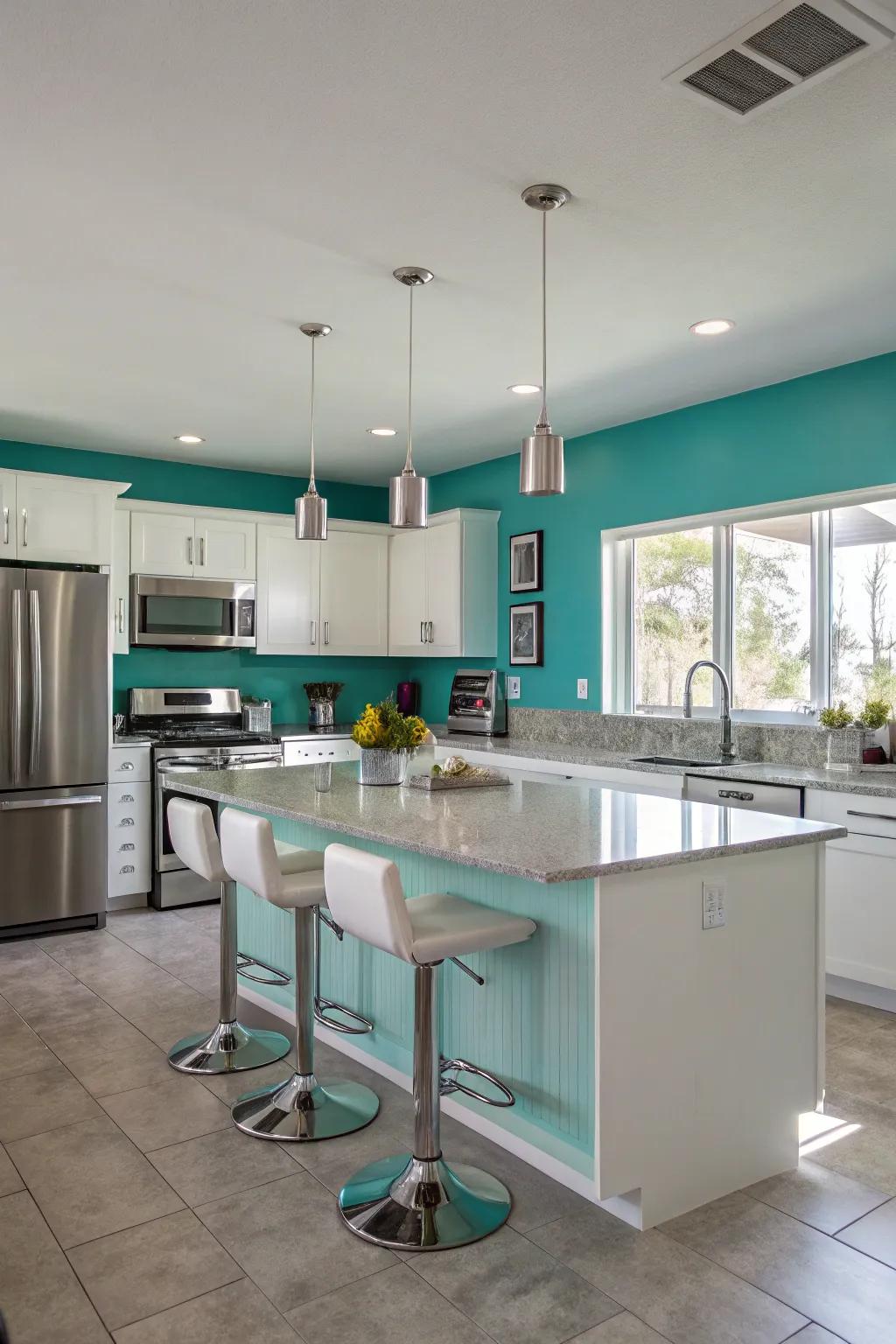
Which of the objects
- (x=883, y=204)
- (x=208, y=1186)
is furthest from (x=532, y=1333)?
(x=883, y=204)

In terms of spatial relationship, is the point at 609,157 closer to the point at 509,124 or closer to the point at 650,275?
the point at 509,124

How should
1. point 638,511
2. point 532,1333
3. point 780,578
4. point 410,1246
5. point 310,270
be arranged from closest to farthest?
point 532,1333 < point 410,1246 < point 310,270 < point 780,578 < point 638,511

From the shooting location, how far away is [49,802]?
4844mm

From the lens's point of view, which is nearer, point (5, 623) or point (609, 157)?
point (609, 157)

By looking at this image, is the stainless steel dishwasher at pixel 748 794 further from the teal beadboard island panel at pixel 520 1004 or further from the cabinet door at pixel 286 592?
the cabinet door at pixel 286 592

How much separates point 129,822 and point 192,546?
5.56 feet

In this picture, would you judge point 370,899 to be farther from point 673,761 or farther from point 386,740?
point 673,761

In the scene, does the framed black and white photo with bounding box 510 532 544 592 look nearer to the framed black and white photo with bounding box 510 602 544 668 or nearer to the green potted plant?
the framed black and white photo with bounding box 510 602 544 668

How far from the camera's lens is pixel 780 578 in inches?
179

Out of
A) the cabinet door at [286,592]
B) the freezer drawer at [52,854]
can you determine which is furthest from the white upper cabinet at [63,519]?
the freezer drawer at [52,854]

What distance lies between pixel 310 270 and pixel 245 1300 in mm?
2820

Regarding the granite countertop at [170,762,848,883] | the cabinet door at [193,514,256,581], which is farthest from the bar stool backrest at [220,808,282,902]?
the cabinet door at [193,514,256,581]

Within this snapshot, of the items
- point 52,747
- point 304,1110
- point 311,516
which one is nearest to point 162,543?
point 52,747

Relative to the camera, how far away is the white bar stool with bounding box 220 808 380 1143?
2674 mm
